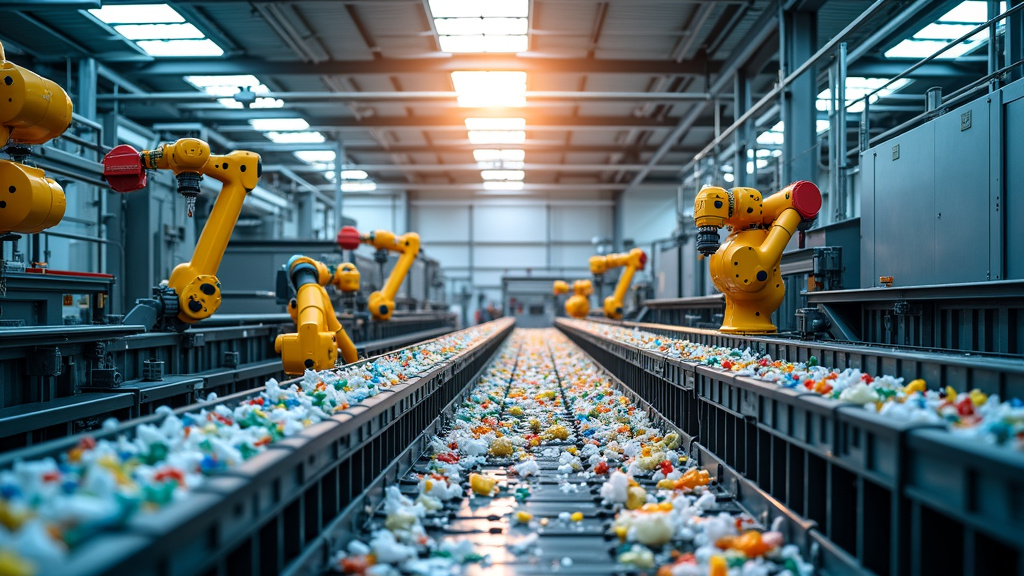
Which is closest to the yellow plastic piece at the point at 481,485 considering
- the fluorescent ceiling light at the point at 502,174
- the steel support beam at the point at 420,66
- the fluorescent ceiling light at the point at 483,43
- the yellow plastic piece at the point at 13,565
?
the yellow plastic piece at the point at 13,565

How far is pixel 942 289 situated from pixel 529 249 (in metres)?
28.7

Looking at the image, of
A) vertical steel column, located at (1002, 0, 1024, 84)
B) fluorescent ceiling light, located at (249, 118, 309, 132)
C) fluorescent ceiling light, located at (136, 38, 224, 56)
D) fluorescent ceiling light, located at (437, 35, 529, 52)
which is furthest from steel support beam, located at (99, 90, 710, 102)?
vertical steel column, located at (1002, 0, 1024, 84)

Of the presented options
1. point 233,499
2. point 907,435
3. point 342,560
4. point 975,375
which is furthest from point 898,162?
point 233,499

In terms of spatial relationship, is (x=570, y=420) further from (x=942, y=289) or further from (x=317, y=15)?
(x=317, y=15)

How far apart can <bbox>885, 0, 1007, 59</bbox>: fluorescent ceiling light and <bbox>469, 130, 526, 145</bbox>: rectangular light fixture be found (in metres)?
10.8

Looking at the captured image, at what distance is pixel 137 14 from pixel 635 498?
12.8 m

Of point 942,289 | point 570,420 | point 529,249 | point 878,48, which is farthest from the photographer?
point 529,249

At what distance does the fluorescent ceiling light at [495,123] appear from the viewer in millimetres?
20031

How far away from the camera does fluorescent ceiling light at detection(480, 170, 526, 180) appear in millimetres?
28203

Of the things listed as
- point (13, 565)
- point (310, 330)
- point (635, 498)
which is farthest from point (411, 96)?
point (13, 565)

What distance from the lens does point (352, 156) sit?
25.4 meters

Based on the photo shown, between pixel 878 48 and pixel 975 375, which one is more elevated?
pixel 878 48

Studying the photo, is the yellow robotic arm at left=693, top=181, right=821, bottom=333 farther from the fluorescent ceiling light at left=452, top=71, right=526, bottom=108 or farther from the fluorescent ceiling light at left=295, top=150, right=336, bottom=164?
the fluorescent ceiling light at left=295, top=150, right=336, bottom=164

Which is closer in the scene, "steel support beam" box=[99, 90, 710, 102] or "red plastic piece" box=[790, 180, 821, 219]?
"red plastic piece" box=[790, 180, 821, 219]
